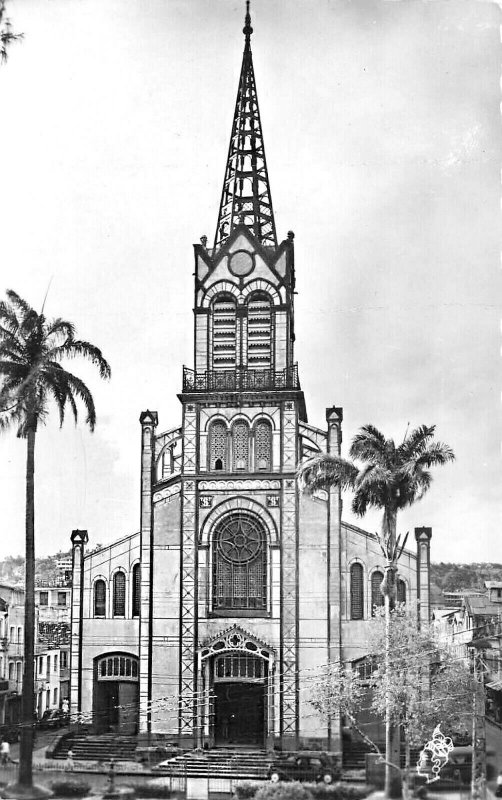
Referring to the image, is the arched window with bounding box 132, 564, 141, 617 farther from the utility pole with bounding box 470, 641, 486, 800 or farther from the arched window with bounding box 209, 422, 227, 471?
the utility pole with bounding box 470, 641, 486, 800

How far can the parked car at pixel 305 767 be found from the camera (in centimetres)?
2988

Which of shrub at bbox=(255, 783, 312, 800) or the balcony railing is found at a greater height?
the balcony railing

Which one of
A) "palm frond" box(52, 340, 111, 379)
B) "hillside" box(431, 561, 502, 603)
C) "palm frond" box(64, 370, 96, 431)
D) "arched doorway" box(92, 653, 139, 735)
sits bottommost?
"arched doorway" box(92, 653, 139, 735)

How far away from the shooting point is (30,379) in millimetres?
30047

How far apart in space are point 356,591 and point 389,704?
26.8 ft

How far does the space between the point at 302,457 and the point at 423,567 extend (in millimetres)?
5520

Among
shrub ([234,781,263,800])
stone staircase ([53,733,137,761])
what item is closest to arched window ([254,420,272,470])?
stone staircase ([53,733,137,761])

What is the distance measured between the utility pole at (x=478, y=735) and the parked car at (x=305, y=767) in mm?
3939

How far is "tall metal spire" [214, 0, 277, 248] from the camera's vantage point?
36.1 m

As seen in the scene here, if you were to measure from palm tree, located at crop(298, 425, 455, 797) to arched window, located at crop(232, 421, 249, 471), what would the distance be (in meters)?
7.27

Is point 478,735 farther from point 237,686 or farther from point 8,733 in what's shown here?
point 8,733

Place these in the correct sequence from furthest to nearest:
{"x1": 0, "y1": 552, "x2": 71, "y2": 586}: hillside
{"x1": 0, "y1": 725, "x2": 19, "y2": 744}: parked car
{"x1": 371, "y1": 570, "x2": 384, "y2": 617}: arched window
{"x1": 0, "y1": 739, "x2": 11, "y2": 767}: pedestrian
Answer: {"x1": 0, "y1": 552, "x2": 71, "y2": 586}: hillside < {"x1": 371, "y1": 570, "x2": 384, "y2": 617}: arched window < {"x1": 0, "y1": 725, "x2": 19, "y2": 744}: parked car < {"x1": 0, "y1": 739, "x2": 11, "y2": 767}: pedestrian

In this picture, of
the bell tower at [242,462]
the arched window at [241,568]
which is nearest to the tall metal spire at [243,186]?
the bell tower at [242,462]

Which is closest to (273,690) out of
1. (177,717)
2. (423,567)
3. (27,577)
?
(177,717)
